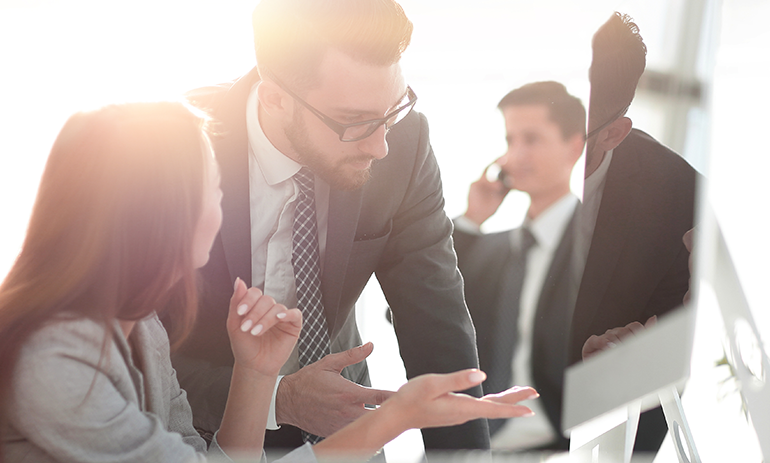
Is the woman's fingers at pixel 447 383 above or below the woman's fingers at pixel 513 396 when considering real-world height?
above

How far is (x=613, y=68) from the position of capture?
38.1 inches

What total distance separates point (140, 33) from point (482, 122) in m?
0.57

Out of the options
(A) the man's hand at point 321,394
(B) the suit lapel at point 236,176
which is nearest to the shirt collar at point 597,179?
(A) the man's hand at point 321,394

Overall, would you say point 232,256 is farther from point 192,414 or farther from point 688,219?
point 688,219

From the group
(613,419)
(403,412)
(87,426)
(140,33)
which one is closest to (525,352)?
(613,419)

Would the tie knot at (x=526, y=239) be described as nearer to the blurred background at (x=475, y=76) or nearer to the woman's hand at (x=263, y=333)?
the blurred background at (x=475, y=76)

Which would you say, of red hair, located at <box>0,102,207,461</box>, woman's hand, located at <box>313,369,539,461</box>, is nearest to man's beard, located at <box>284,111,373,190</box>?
red hair, located at <box>0,102,207,461</box>

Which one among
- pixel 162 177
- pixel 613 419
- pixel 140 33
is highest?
pixel 140 33

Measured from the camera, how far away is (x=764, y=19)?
975 mm

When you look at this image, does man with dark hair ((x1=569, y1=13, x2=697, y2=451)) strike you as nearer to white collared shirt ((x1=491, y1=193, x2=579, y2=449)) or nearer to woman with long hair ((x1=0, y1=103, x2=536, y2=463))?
white collared shirt ((x1=491, y1=193, x2=579, y2=449))

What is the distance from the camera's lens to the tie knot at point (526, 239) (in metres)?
1.00

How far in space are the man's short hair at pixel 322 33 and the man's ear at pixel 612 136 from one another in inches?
13.9

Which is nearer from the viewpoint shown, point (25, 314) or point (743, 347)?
point (25, 314)

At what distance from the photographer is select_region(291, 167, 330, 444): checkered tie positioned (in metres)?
0.96
